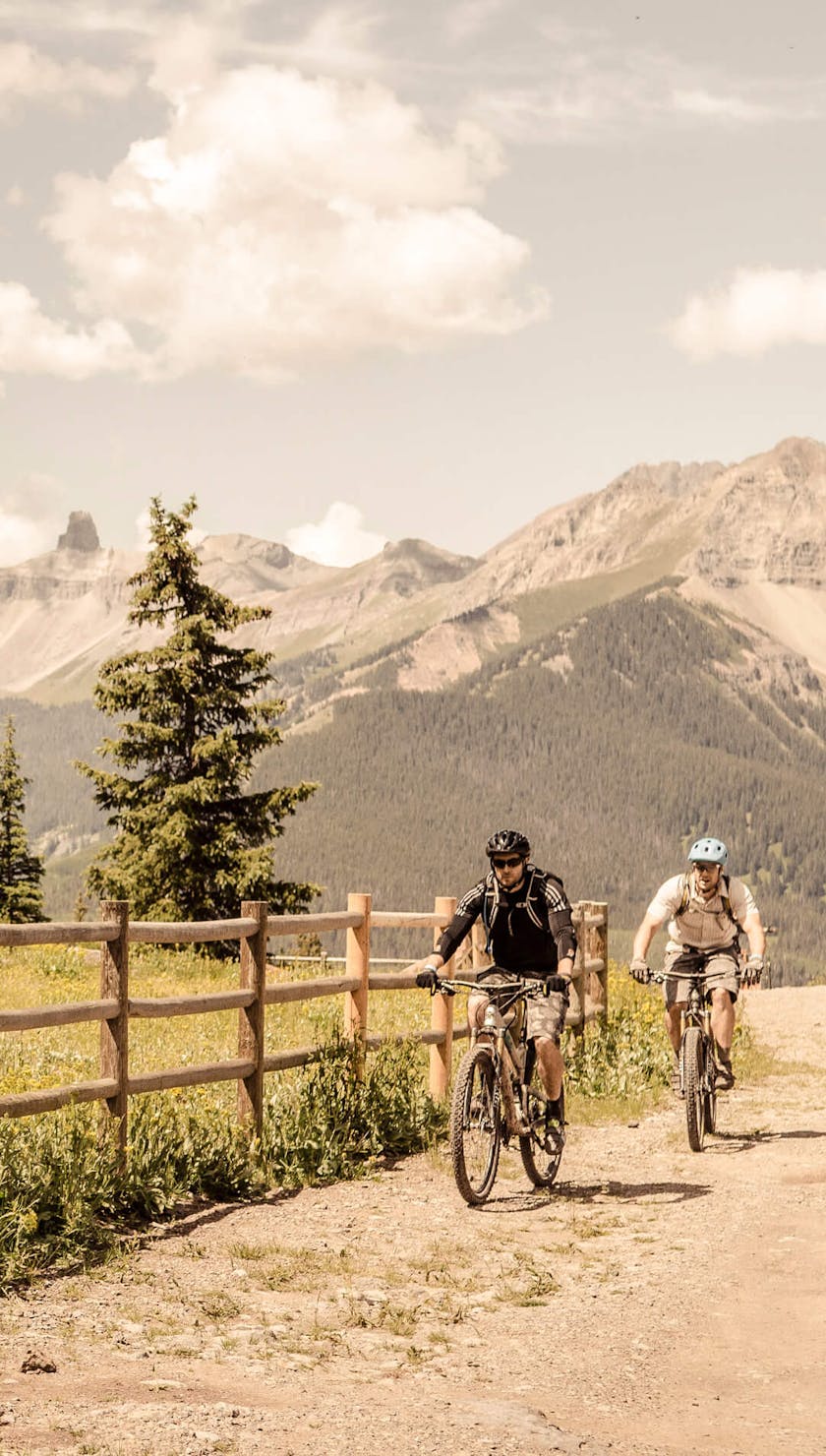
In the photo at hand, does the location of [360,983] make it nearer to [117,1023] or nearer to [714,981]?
[714,981]

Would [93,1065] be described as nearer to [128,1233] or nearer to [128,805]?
[128,1233]


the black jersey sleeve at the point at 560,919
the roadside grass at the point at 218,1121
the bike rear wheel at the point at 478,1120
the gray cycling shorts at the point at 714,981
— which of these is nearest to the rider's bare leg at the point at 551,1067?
the bike rear wheel at the point at 478,1120

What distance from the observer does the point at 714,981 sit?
42.0 feet

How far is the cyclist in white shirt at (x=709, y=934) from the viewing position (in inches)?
498

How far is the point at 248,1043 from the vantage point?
35.4ft

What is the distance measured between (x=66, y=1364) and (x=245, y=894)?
2522 cm

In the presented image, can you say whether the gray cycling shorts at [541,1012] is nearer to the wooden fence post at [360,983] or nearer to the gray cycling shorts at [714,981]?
the wooden fence post at [360,983]

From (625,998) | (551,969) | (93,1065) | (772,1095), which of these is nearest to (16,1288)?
(551,969)

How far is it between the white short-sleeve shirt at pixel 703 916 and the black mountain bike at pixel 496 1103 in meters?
2.48

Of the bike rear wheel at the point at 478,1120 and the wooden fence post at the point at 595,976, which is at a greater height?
the wooden fence post at the point at 595,976

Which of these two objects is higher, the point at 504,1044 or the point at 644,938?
the point at 644,938

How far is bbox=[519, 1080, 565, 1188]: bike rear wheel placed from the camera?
10461 mm

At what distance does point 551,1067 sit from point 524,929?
0.98 meters

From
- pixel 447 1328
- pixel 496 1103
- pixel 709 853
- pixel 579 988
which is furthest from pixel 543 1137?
pixel 579 988
